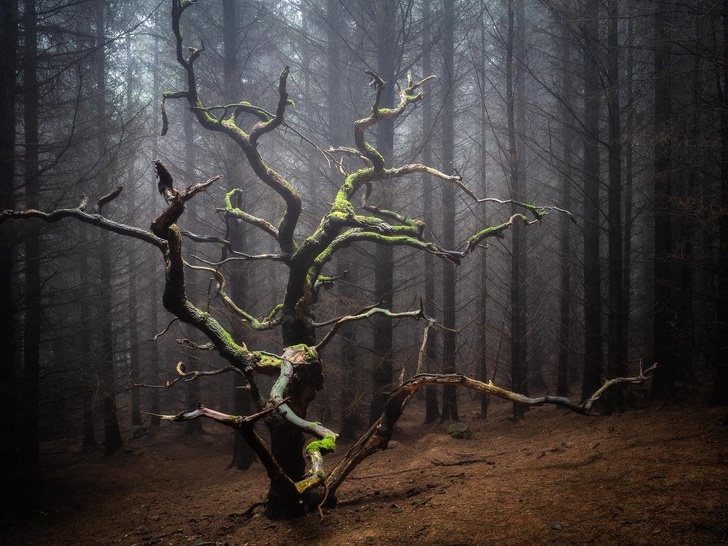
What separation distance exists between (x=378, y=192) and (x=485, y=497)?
25.3 ft

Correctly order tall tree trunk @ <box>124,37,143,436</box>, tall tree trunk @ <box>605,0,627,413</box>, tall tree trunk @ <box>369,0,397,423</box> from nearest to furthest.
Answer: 1. tall tree trunk @ <box>605,0,627,413</box>
2. tall tree trunk @ <box>369,0,397,423</box>
3. tall tree trunk @ <box>124,37,143,436</box>

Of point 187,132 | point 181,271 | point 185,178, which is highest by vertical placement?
point 187,132

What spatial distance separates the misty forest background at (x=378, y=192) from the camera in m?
8.27

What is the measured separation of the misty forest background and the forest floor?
1.51m

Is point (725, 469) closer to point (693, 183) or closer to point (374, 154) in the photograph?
point (374, 154)

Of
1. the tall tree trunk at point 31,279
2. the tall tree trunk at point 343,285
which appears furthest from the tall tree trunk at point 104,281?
the tall tree trunk at point 343,285

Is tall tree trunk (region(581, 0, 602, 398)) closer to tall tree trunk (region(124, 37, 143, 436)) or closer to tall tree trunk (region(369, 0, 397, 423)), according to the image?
tall tree trunk (region(369, 0, 397, 423))

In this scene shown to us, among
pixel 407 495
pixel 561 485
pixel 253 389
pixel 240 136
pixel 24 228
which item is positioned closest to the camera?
pixel 253 389

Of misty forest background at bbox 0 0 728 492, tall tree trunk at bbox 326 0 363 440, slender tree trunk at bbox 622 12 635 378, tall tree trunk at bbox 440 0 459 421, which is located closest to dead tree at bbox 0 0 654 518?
misty forest background at bbox 0 0 728 492

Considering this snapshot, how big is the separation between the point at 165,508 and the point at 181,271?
15.6 feet

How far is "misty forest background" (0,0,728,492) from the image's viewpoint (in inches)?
325

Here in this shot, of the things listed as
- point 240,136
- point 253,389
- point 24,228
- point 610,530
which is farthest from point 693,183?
point 24,228

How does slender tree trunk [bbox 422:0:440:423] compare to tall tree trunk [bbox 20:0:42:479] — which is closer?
tall tree trunk [bbox 20:0:42:479]

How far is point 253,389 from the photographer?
4.27m
